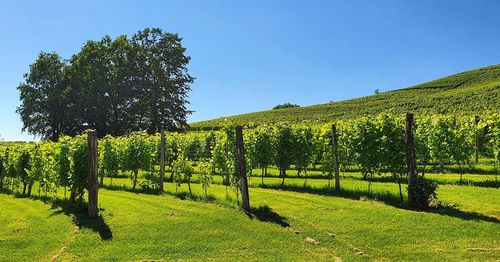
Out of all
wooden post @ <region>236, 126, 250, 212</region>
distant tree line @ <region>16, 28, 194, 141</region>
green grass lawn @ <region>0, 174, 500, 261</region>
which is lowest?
green grass lawn @ <region>0, 174, 500, 261</region>

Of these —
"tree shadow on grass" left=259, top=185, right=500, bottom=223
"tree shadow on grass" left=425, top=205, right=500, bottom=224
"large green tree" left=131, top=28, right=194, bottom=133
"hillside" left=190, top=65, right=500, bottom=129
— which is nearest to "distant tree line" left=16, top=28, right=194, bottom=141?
"large green tree" left=131, top=28, right=194, bottom=133

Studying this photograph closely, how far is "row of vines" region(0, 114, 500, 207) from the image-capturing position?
50.4 ft

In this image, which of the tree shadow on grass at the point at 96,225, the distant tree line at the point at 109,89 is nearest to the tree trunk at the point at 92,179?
the tree shadow on grass at the point at 96,225

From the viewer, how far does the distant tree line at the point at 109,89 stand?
160 ft

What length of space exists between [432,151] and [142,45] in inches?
1616

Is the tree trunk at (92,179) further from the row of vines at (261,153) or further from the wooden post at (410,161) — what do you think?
the wooden post at (410,161)

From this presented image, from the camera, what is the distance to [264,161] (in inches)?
816

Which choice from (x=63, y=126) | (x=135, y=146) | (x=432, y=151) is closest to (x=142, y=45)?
(x=63, y=126)

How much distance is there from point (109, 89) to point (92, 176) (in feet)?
123

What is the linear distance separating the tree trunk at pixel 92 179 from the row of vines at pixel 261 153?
0.92 metres

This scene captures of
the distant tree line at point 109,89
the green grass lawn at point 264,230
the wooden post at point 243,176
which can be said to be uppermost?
the distant tree line at point 109,89

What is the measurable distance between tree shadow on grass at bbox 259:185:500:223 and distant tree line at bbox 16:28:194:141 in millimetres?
34161

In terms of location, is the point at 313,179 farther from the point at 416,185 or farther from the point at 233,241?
the point at 233,241

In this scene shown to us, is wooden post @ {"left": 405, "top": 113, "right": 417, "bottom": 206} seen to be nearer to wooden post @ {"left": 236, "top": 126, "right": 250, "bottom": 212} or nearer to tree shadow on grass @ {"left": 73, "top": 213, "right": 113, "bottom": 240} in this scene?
wooden post @ {"left": 236, "top": 126, "right": 250, "bottom": 212}
